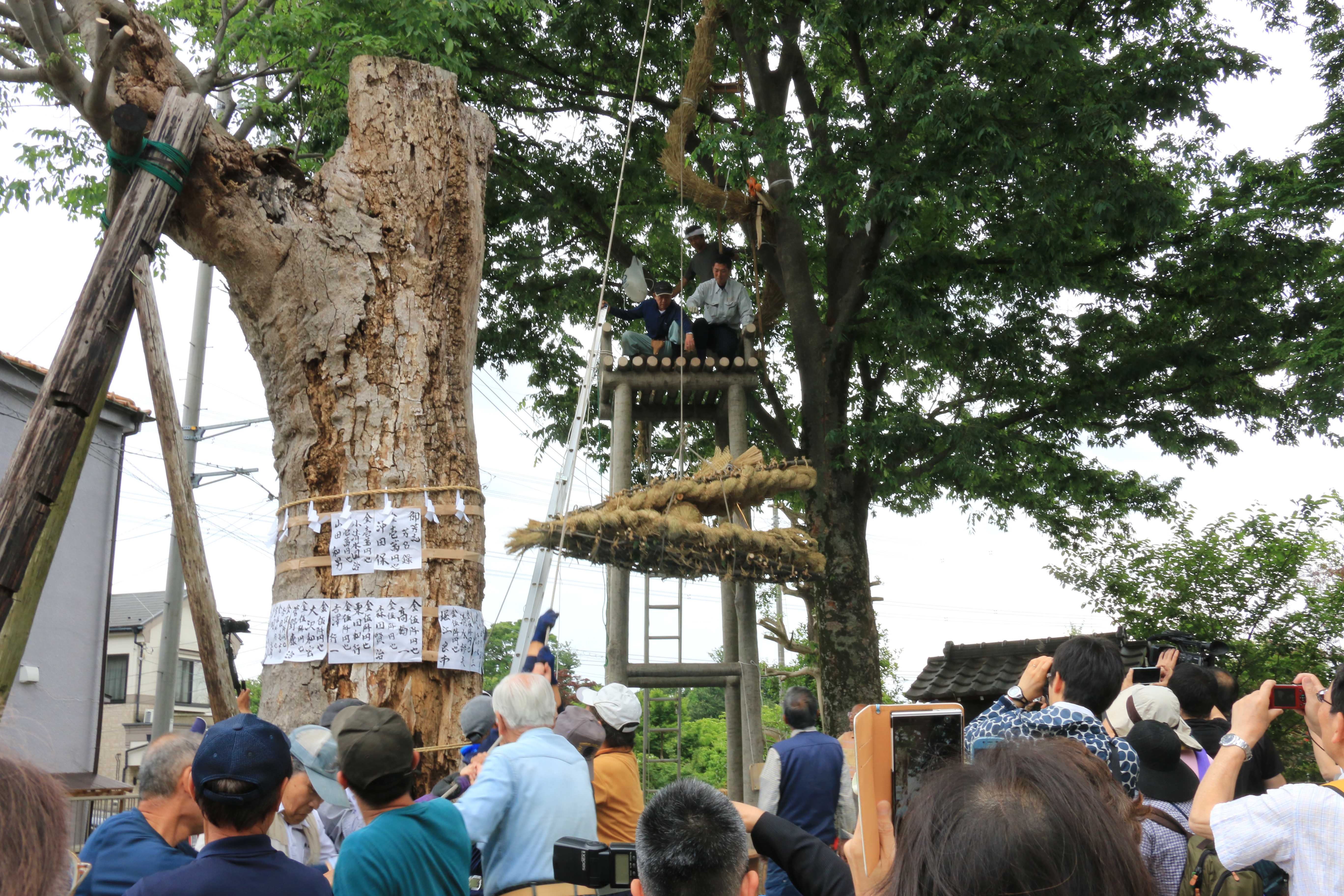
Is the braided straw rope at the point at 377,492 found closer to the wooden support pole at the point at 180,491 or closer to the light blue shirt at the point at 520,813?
the wooden support pole at the point at 180,491

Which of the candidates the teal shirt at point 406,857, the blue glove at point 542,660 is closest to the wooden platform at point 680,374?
the blue glove at point 542,660

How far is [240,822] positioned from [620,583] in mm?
7768

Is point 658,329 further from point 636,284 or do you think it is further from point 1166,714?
point 1166,714

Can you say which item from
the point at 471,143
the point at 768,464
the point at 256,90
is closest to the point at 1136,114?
the point at 768,464

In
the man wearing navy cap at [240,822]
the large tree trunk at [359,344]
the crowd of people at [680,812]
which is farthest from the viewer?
the large tree trunk at [359,344]

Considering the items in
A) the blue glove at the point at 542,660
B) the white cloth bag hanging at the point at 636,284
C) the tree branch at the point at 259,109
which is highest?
the tree branch at the point at 259,109

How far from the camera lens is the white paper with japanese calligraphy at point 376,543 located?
4156 mm

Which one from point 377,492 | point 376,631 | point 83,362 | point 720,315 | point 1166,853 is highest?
point 720,315

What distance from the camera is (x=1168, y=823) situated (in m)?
3.25

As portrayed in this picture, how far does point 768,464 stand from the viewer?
8.84 m

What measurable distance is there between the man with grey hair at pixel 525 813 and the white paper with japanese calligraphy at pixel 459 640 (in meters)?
0.90

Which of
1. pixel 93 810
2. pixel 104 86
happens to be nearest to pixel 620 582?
pixel 104 86

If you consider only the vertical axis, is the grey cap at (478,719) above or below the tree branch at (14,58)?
below

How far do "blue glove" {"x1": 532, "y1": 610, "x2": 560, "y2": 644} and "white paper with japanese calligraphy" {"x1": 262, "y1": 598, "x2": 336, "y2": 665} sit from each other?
89cm
